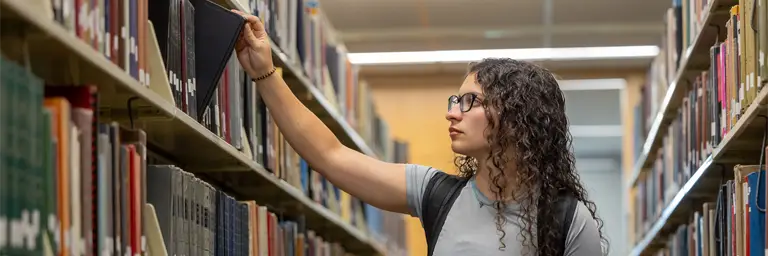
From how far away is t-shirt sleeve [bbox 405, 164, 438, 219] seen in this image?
2502mm

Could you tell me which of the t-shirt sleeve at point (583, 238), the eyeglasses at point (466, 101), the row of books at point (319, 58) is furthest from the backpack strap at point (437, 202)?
the row of books at point (319, 58)

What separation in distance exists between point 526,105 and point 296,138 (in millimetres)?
519

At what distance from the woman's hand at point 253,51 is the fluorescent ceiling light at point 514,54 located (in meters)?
5.46

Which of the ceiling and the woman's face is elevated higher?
the ceiling

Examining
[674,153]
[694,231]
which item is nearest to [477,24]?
[674,153]

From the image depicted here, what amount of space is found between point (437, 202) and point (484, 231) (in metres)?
0.15

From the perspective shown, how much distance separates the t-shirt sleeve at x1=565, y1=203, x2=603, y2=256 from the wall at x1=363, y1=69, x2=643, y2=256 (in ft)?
21.1

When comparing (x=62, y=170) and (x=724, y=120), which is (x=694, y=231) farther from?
(x=62, y=170)

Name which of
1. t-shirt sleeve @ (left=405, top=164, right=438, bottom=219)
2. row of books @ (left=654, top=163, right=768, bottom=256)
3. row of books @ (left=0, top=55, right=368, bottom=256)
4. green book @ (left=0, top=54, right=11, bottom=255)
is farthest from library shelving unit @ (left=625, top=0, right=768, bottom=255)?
green book @ (left=0, top=54, right=11, bottom=255)

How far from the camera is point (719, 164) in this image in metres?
3.22

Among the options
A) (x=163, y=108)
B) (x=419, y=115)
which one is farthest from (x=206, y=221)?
(x=419, y=115)

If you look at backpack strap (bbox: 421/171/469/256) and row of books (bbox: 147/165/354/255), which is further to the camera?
backpack strap (bbox: 421/171/469/256)

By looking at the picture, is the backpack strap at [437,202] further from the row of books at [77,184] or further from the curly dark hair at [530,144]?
the row of books at [77,184]

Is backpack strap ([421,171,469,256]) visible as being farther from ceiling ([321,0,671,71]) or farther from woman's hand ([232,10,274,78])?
ceiling ([321,0,671,71])
